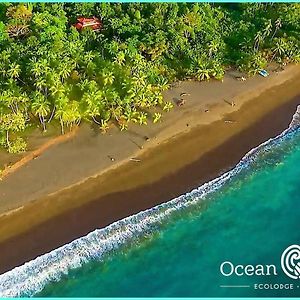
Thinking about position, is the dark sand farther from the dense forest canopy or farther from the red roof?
the red roof

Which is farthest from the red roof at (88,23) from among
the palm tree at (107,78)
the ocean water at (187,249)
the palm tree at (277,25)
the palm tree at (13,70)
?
the ocean water at (187,249)

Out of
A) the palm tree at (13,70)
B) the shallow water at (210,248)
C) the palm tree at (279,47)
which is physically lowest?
the shallow water at (210,248)

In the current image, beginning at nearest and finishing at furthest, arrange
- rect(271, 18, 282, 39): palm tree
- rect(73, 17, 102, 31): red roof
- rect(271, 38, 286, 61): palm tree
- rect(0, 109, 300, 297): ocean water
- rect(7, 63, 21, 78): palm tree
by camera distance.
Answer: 1. rect(0, 109, 300, 297): ocean water
2. rect(7, 63, 21, 78): palm tree
3. rect(73, 17, 102, 31): red roof
4. rect(271, 38, 286, 61): palm tree
5. rect(271, 18, 282, 39): palm tree

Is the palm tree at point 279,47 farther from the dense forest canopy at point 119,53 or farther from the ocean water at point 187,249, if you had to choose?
the ocean water at point 187,249

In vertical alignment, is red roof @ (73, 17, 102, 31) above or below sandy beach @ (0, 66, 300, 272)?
above

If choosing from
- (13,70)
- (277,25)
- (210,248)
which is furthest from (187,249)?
(277,25)

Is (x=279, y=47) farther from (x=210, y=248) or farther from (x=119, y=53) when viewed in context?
(x=210, y=248)

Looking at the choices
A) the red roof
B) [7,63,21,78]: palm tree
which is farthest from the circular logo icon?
the red roof
